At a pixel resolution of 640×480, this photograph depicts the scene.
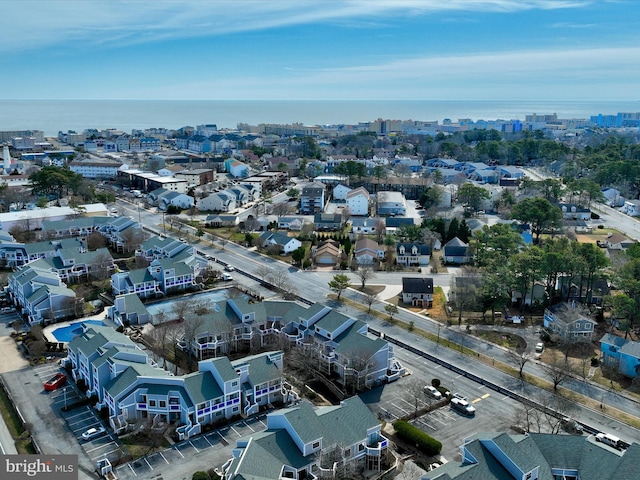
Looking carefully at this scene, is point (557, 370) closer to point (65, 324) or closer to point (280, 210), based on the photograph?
point (65, 324)

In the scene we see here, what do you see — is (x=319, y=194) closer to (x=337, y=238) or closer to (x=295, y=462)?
(x=337, y=238)

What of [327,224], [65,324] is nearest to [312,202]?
[327,224]

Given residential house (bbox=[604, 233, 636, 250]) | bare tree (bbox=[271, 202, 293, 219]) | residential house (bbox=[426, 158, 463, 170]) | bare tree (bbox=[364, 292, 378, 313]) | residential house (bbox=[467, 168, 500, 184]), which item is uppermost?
residential house (bbox=[426, 158, 463, 170])

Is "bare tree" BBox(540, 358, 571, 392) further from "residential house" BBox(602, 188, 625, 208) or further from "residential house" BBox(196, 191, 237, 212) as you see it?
"residential house" BBox(602, 188, 625, 208)

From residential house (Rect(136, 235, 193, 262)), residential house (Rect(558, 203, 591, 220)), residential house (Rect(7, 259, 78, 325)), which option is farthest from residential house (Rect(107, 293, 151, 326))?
residential house (Rect(558, 203, 591, 220))

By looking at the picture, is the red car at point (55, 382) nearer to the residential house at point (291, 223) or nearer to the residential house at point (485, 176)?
the residential house at point (291, 223)

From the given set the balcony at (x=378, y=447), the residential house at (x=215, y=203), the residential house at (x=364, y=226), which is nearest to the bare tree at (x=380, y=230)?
the residential house at (x=364, y=226)
